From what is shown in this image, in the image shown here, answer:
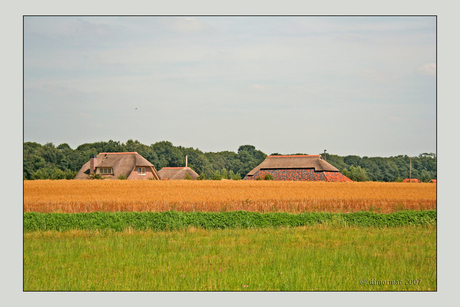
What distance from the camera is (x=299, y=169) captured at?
66.8 m

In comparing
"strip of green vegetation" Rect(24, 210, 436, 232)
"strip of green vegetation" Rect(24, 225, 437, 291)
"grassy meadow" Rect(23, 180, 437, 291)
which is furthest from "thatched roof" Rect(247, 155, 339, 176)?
"strip of green vegetation" Rect(24, 225, 437, 291)

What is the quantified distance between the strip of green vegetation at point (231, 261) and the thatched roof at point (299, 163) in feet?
164

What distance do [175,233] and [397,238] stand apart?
8.32m

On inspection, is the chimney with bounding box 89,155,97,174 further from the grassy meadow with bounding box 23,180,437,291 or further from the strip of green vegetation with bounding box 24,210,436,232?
the strip of green vegetation with bounding box 24,210,436,232

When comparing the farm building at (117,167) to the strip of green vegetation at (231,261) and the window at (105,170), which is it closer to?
the window at (105,170)

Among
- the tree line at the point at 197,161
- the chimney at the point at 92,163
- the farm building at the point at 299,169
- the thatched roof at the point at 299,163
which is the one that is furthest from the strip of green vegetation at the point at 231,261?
the chimney at the point at 92,163

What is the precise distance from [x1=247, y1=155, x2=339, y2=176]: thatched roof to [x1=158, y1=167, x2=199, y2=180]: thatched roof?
13640 millimetres

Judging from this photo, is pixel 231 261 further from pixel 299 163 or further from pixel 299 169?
Result: pixel 299 163

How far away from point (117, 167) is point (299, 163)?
28.7m

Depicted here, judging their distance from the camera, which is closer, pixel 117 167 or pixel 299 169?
pixel 117 167

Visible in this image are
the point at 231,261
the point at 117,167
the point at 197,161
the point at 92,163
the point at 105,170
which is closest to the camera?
the point at 231,261

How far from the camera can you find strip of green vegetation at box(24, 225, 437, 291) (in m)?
8.87

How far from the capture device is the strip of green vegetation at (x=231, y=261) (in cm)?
887

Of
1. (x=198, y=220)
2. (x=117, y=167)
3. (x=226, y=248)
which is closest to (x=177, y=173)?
(x=117, y=167)
